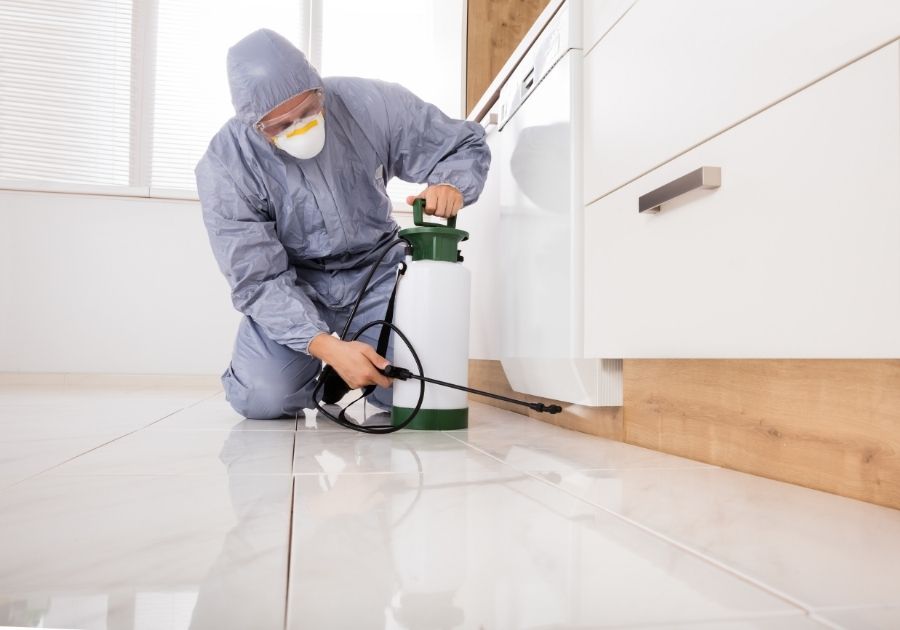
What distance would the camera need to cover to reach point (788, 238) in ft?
→ 2.27

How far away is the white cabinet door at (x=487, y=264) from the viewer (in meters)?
1.69

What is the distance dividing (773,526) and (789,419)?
244 millimetres

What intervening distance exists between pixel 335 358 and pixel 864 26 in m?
1.03

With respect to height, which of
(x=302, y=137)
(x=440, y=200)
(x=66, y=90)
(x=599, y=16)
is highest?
(x=66, y=90)

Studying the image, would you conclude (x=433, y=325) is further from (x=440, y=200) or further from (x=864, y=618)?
(x=864, y=618)

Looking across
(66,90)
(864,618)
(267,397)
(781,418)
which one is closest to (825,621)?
(864,618)

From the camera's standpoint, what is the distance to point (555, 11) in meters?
1.31

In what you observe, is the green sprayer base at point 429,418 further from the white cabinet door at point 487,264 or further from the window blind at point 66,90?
the window blind at point 66,90

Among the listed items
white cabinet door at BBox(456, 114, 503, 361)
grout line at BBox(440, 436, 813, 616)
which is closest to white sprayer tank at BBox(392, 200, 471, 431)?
white cabinet door at BBox(456, 114, 503, 361)

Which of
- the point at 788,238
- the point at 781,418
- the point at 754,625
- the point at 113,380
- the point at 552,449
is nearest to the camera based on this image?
the point at 754,625

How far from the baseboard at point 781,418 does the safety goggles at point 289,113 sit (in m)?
0.88

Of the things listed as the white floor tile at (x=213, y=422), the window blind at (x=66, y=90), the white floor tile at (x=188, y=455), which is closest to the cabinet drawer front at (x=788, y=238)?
the white floor tile at (x=188, y=455)

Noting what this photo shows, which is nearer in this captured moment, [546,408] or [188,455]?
[188,455]

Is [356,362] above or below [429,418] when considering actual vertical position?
above
